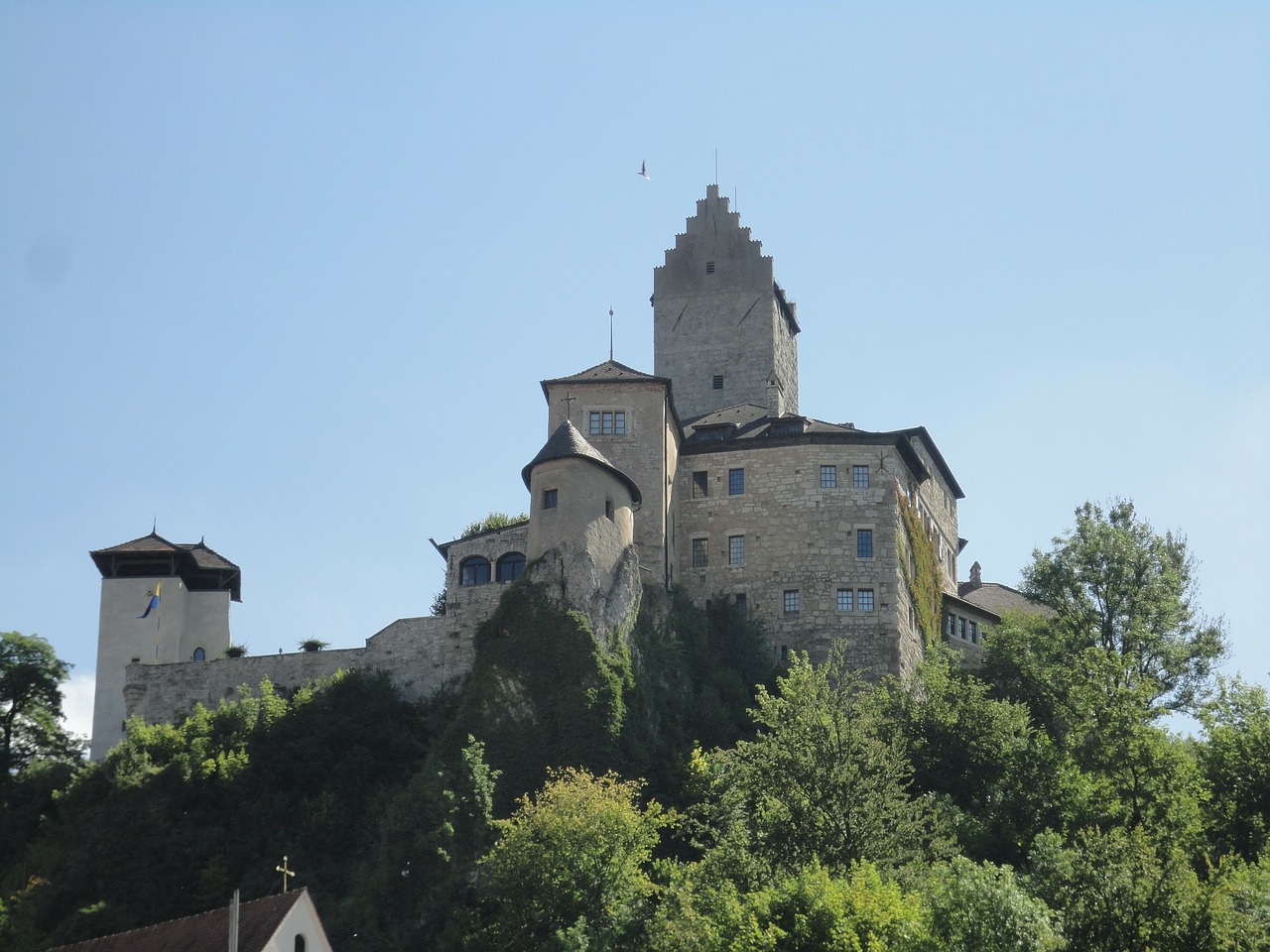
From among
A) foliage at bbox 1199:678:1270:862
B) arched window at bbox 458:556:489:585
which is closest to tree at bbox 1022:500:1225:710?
foliage at bbox 1199:678:1270:862

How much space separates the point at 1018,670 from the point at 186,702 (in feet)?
95.4

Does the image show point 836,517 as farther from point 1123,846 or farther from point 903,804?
point 1123,846

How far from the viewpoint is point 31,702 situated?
68188 mm

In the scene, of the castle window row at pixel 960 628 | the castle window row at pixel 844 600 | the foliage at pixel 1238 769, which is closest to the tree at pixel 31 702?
the castle window row at pixel 844 600

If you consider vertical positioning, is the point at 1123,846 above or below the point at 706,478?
below

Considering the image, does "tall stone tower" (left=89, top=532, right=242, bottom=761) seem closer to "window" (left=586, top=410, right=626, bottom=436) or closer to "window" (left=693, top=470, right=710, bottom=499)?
"window" (left=586, top=410, right=626, bottom=436)

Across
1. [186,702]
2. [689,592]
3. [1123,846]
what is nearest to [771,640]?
[689,592]

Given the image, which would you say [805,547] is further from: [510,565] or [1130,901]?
[1130,901]

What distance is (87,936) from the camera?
51.8 metres

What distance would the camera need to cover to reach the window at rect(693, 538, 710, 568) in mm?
67375

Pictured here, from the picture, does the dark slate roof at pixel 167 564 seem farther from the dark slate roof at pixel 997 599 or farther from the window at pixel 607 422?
the dark slate roof at pixel 997 599

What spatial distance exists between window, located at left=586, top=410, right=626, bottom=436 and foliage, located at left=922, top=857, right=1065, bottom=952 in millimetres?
27360

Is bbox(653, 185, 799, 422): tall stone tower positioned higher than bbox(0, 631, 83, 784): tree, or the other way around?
bbox(653, 185, 799, 422): tall stone tower

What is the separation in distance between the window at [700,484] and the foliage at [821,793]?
56.6ft
